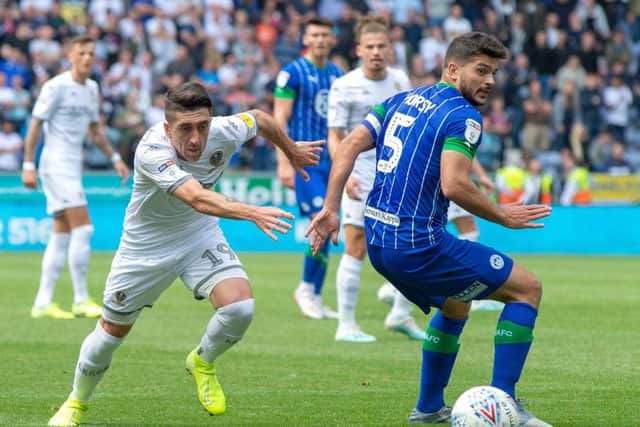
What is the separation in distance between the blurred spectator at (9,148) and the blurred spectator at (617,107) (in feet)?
41.6

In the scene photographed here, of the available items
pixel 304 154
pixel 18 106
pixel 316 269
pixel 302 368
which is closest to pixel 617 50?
pixel 18 106

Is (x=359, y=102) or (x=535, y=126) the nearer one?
(x=359, y=102)

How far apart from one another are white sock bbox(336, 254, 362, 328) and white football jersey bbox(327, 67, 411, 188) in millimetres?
784

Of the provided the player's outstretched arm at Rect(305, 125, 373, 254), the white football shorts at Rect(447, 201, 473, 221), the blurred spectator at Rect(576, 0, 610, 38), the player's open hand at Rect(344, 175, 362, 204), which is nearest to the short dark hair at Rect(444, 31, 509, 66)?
the player's outstretched arm at Rect(305, 125, 373, 254)

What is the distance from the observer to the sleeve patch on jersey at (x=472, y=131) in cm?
658

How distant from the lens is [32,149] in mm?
12852

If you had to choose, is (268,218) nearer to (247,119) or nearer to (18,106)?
(247,119)

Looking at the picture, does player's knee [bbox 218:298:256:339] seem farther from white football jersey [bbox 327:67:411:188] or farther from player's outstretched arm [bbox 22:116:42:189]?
player's outstretched arm [bbox 22:116:42:189]

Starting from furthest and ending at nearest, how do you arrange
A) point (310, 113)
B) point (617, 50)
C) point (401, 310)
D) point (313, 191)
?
1. point (617, 50)
2. point (310, 113)
3. point (313, 191)
4. point (401, 310)

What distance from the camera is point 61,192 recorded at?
1270 centimetres

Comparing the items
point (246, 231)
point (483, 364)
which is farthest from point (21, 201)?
point (483, 364)

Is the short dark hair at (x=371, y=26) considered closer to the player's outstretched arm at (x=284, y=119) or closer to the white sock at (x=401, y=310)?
the player's outstretched arm at (x=284, y=119)

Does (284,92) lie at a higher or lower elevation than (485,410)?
higher

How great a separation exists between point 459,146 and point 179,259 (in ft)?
5.77
